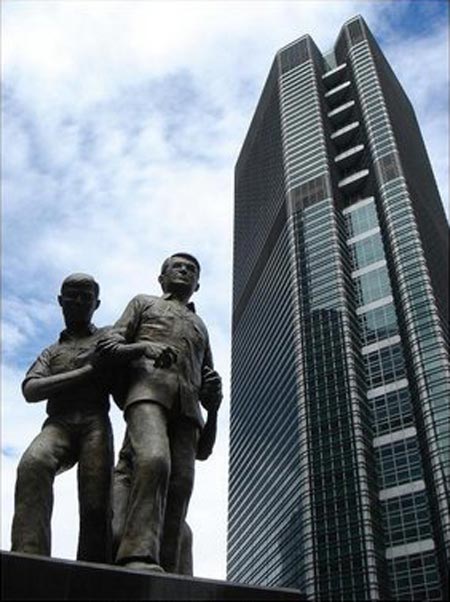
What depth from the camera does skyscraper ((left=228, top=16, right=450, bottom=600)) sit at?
232 ft

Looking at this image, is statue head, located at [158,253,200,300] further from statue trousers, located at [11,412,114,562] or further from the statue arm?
statue trousers, located at [11,412,114,562]

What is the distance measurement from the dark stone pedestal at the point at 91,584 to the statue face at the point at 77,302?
2.42 m

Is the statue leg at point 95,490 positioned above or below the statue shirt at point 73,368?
below

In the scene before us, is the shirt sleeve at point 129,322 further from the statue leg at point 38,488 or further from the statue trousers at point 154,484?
the statue leg at point 38,488

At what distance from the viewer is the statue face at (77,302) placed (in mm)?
5926

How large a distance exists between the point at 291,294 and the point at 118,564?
307ft

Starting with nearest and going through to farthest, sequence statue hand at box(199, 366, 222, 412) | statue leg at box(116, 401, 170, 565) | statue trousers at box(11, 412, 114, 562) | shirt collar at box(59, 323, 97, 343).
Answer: statue leg at box(116, 401, 170, 565) → statue trousers at box(11, 412, 114, 562) → statue hand at box(199, 366, 222, 412) → shirt collar at box(59, 323, 97, 343)

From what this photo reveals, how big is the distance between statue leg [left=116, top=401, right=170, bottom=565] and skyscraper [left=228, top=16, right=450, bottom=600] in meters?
65.1

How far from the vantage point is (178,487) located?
527 centimetres

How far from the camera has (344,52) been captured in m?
120

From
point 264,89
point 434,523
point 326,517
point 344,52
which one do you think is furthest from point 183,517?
point 264,89

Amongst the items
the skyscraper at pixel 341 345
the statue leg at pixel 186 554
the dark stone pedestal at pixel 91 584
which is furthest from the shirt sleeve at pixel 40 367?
the skyscraper at pixel 341 345

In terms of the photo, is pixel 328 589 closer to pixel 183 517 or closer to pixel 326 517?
pixel 326 517

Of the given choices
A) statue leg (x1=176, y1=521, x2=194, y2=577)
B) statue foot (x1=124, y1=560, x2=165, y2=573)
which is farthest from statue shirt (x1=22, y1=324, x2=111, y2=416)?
statue foot (x1=124, y1=560, x2=165, y2=573)
